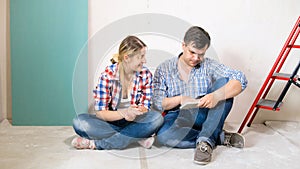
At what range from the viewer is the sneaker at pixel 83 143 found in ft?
7.02

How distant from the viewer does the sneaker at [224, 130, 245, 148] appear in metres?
2.24

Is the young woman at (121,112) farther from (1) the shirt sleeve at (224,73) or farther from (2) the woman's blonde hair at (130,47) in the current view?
(1) the shirt sleeve at (224,73)

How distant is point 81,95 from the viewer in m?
2.77

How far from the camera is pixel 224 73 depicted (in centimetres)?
232

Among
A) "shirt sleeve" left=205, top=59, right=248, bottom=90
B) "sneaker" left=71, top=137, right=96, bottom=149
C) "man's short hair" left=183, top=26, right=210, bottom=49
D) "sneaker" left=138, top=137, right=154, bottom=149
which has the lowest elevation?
"sneaker" left=71, top=137, right=96, bottom=149

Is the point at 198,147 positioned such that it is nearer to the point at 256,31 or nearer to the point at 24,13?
the point at 256,31

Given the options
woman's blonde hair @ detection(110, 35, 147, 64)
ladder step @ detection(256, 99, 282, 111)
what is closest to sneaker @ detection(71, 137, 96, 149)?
woman's blonde hair @ detection(110, 35, 147, 64)

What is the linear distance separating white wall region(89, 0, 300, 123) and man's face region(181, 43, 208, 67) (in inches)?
24.2

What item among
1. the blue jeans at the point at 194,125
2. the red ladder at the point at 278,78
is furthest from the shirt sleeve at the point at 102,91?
the red ladder at the point at 278,78

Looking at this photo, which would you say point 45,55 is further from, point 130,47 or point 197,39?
point 197,39

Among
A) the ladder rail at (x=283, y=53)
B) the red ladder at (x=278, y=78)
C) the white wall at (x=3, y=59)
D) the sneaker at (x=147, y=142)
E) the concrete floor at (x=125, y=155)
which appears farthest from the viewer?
the white wall at (x=3, y=59)

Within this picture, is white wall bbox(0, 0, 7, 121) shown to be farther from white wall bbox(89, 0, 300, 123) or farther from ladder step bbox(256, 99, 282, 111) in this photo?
ladder step bbox(256, 99, 282, 111)

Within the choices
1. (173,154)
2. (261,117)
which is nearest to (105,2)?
(173,154)

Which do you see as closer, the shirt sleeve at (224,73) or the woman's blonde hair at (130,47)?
the woman's blonde hair at (130,47)
